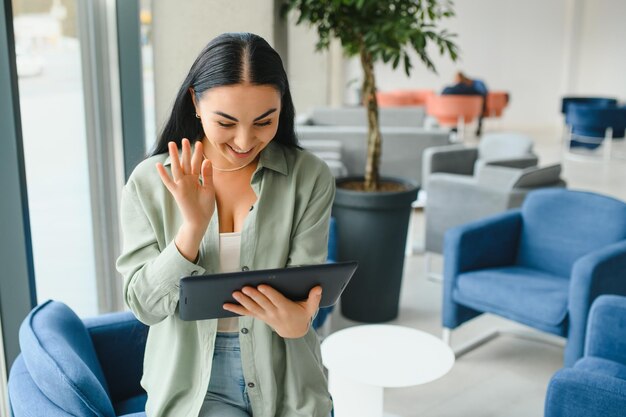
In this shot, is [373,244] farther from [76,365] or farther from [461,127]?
[461,127]

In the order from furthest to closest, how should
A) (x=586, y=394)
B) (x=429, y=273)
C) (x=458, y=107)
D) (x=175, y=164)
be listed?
(x=458, y=107) < (x=429, y=273) < (x=586, y=394) < (x=175, y=164)

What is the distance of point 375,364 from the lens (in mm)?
2641

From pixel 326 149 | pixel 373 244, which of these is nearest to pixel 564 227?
pixel 373 244

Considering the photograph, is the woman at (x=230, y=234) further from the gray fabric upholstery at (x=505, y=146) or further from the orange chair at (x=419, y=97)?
the orange chair at (x=419, y=97)

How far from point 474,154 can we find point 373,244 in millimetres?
2462

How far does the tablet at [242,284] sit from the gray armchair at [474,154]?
409 centimetres

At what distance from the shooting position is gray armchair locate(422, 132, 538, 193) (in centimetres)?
573

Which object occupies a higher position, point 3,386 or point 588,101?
point 588,101

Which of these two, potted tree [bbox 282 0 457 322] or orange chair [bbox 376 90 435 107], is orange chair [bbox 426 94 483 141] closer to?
orange chair [bbox 376 90 435 107]

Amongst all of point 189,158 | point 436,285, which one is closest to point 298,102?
point 436,285

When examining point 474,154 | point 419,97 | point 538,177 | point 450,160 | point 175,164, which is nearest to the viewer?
point 175,164

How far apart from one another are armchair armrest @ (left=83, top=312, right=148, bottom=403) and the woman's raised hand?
1.06 m

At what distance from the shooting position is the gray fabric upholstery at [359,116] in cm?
852

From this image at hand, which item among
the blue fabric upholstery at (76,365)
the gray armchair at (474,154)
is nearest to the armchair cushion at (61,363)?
the blue fabric upholstery at (76,365)
